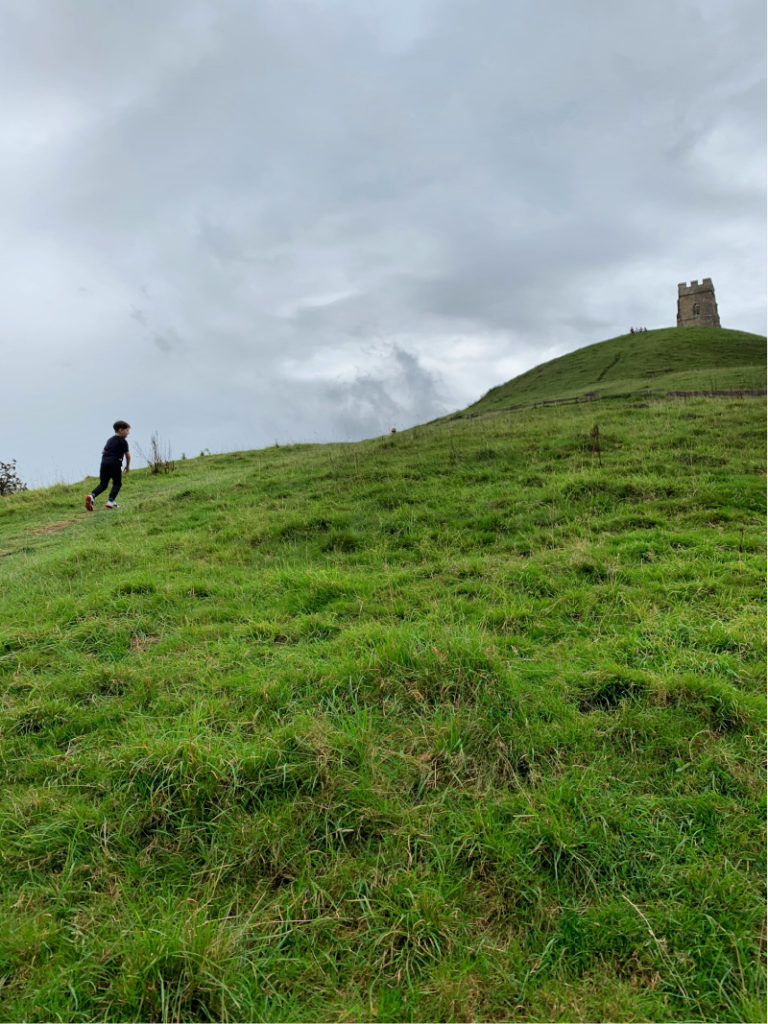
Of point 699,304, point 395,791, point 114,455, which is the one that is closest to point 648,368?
point 114,455

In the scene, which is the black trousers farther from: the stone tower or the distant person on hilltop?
the stone tower

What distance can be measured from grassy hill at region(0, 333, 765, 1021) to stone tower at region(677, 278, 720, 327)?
253ft

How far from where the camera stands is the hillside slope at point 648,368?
25.8m

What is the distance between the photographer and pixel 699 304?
230 ft

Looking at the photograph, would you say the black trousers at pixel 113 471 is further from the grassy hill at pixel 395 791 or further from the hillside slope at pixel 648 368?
the hillside slope at pixel 648 368

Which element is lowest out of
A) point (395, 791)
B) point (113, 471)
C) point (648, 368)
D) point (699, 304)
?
point (395, 791)

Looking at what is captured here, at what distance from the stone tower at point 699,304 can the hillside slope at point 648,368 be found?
94.0ft

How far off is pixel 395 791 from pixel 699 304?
83.7 meters

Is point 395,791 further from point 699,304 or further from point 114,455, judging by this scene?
point 699,304

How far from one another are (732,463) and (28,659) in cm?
1180

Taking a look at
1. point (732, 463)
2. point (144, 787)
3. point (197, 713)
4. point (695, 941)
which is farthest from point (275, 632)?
point (732, 463)

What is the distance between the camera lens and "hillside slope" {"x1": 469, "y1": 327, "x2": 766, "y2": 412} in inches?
1015

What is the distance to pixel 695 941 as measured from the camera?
2.41 meters

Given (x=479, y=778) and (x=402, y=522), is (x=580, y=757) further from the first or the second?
(x=402, y=522)
